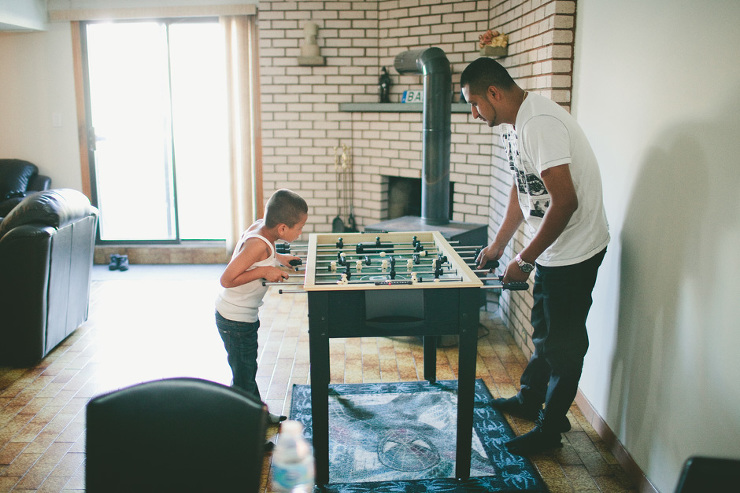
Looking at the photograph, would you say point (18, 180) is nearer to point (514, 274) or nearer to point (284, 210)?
point (284, 210)

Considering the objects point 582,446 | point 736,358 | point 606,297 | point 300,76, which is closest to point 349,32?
point 300,76

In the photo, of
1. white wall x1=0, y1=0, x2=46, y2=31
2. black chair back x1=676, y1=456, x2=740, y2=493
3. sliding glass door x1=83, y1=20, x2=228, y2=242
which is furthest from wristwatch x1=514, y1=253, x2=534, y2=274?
white wall x1=0, y1=0, x2=46, y2=31

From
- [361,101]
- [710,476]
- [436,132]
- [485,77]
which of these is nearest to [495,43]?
[436,132]

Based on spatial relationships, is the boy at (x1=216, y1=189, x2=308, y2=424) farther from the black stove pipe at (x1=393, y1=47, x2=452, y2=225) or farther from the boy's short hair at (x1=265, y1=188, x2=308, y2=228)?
the black stove pipe at (x1=393, y1=47, x2=452, y2=225)

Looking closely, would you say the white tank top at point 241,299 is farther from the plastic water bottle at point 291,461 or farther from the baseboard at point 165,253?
the baseboard at point 165,253

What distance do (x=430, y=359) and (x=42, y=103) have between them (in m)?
4.44

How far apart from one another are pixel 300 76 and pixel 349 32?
1.82ft

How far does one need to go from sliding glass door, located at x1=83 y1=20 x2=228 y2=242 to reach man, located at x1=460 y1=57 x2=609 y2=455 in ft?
11.9

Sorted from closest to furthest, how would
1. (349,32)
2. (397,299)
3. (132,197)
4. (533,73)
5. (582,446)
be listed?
(397,299), (582,446), (533,73), (349,32), (132,197)

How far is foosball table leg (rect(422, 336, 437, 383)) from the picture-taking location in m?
3.13

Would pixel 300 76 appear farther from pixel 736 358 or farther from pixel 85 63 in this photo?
pixel 736 358

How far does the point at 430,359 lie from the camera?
3.16m

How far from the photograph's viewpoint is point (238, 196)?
5.54 meters

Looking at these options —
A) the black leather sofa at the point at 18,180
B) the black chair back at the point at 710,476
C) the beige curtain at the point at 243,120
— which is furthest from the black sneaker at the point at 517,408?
the black leather sofa at the point at 18,180
